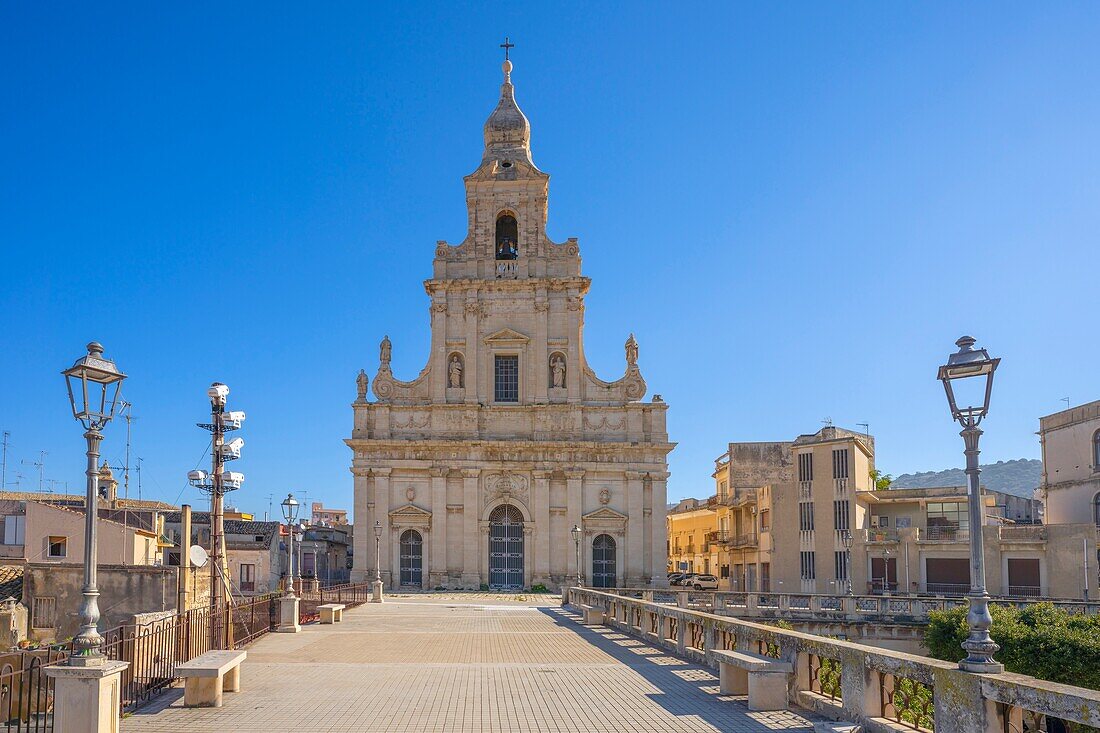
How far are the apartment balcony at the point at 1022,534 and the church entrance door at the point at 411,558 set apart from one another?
95.2 ft

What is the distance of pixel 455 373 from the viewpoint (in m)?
56.2

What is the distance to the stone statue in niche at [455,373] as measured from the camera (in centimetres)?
5622

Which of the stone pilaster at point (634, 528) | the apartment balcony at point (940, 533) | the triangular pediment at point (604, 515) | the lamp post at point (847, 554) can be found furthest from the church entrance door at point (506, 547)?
the apartment balcony at point (940, 533)

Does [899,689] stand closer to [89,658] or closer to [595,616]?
[89,658]

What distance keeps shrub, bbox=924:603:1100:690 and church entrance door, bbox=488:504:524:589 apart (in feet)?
88.9

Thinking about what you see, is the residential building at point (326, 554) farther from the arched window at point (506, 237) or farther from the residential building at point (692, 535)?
the residential building at point (692, 535)

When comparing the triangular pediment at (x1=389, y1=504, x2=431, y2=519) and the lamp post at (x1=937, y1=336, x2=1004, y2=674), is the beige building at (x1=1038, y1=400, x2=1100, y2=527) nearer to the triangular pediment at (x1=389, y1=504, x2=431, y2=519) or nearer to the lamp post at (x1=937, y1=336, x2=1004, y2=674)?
the triangular pediment at (x1=389, y1=504, x2=431, y2=519)

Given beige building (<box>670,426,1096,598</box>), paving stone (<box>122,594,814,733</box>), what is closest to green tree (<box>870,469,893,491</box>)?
beige building (<box>670,426,1096,598</box>)

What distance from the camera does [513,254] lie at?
59.5m

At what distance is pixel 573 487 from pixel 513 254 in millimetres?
14350

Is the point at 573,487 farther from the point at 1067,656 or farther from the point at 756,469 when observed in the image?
the point at 1067,656

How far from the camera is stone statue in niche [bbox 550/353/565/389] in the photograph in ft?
184

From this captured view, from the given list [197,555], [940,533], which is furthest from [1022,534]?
[197,555]

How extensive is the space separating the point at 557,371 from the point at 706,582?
20803 millimetres
